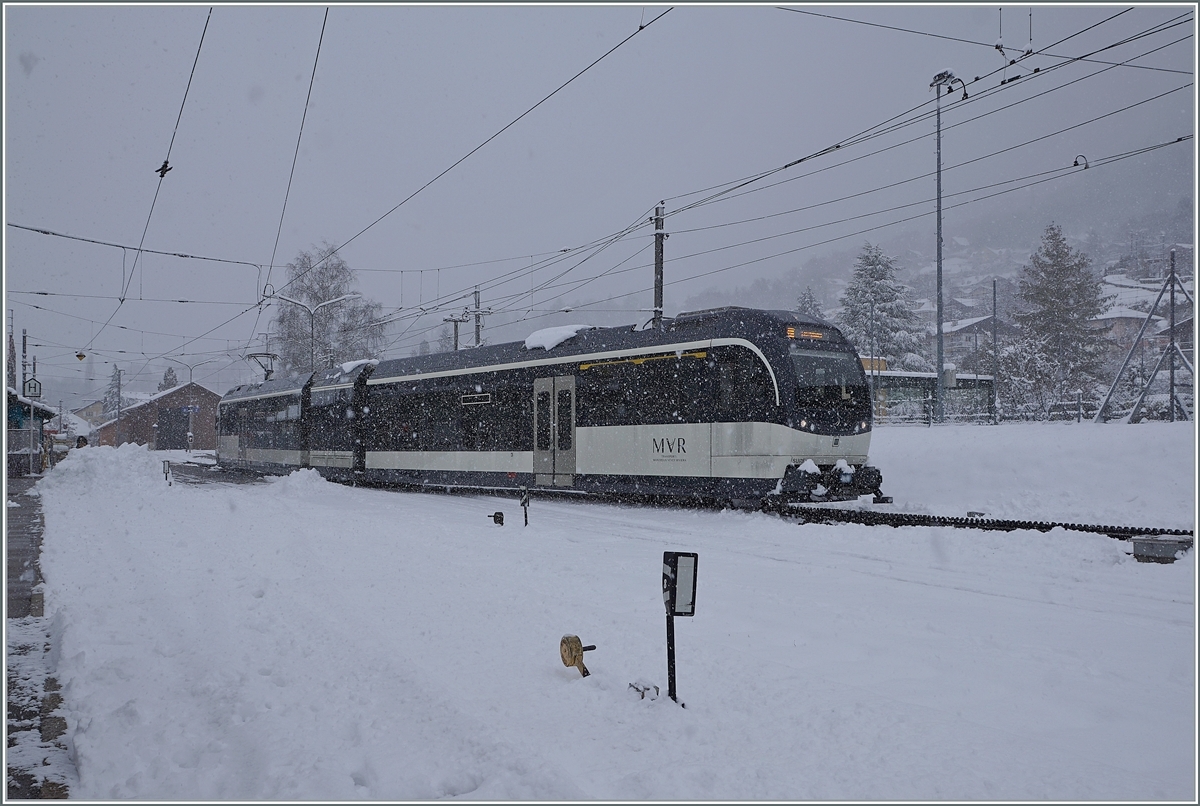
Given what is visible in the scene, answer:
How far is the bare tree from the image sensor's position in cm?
4962

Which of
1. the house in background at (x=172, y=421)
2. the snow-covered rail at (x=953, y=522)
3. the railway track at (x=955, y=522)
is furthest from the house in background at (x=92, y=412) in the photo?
the snow-covered rail at (x=953, y=522)

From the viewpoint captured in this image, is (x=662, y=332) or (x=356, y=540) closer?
(x=356, y=540)

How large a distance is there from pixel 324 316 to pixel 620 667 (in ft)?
160

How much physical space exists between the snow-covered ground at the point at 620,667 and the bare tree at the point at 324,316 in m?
40.3

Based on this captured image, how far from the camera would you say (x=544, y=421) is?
17391 millimetres

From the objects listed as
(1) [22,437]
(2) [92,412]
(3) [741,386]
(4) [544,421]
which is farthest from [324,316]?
(2) [92,412]

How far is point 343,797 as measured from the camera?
3613 millimetres

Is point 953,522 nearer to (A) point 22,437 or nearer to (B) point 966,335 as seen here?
(A) point 22,437

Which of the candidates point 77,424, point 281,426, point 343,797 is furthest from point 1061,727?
point 77,424

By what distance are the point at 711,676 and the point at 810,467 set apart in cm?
858

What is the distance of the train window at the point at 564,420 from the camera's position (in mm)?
16844

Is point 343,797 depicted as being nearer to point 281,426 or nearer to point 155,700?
point 155,700

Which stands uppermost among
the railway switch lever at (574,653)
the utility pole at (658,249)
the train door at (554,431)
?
the utility pole at (658,249)

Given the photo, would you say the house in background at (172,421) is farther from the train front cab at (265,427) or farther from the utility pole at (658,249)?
the utility pole at (658,249)
